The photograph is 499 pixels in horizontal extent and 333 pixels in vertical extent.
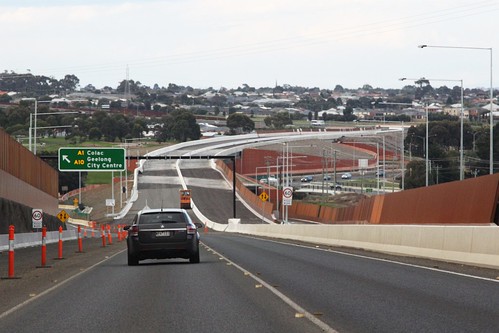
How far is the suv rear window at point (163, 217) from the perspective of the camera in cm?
2911

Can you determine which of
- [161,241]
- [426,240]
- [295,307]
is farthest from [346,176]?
[295,307]

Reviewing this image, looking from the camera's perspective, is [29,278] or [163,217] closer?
[29,278]

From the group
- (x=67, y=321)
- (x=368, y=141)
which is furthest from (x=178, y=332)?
(x=368, y=141)

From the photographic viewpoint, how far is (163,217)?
29219 millimetres

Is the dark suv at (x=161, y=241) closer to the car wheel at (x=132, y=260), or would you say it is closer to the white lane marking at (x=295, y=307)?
the car wheel at (x=132, y=260)

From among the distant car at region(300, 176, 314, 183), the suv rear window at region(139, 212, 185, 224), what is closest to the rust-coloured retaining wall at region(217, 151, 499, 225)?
the suv rear window at region(139, 212, 185, 224)

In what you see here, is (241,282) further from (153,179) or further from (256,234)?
(153,179)

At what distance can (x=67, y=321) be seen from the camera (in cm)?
1419

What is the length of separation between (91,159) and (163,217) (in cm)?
4637

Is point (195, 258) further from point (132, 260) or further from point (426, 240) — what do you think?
point (426, 240)

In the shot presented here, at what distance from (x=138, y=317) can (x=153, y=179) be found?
138132 mm

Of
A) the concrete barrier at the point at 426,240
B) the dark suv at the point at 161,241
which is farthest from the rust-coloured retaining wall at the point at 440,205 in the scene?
the dark suv at the point at 161,241

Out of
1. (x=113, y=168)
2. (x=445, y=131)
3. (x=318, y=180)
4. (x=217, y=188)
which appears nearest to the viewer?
(x=113, y=168)

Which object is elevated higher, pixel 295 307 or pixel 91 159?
pixel 91 159
